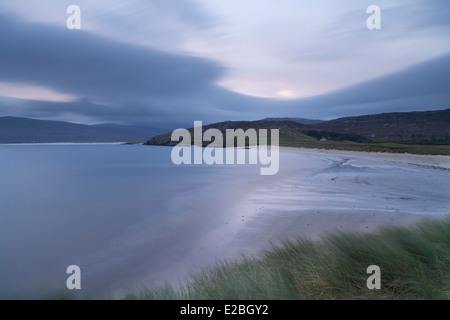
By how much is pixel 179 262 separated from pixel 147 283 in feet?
2.92

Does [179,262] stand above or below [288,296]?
below

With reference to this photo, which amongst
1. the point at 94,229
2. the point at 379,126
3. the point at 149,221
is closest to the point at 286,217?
the point at 149,221

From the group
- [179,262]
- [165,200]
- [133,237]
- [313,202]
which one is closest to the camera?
[179,262]

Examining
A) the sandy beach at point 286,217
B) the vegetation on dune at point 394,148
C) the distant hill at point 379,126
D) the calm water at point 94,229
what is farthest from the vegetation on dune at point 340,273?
the distant hill at point 379,126

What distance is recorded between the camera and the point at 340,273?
3.70 m

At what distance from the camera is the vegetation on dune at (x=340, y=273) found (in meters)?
3.32

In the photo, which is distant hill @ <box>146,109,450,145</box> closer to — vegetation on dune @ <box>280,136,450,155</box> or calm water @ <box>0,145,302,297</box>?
vegetation on dune @ <box>280,136,450,155</box>

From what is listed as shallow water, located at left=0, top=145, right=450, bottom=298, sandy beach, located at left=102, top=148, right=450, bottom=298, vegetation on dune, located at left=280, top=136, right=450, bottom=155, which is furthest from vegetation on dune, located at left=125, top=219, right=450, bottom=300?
vegetation on dune, located at left=280, top=136, right=450, bottom=155

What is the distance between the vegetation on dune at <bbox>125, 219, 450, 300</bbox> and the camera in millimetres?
3316

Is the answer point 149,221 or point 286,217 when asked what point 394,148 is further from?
point 149,221

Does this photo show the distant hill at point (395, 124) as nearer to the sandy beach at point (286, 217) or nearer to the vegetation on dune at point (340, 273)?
the sandy beach at point (286, 217)

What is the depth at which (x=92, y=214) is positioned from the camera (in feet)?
32.7

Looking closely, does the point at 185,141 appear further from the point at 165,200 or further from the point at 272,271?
the point at 272,271
